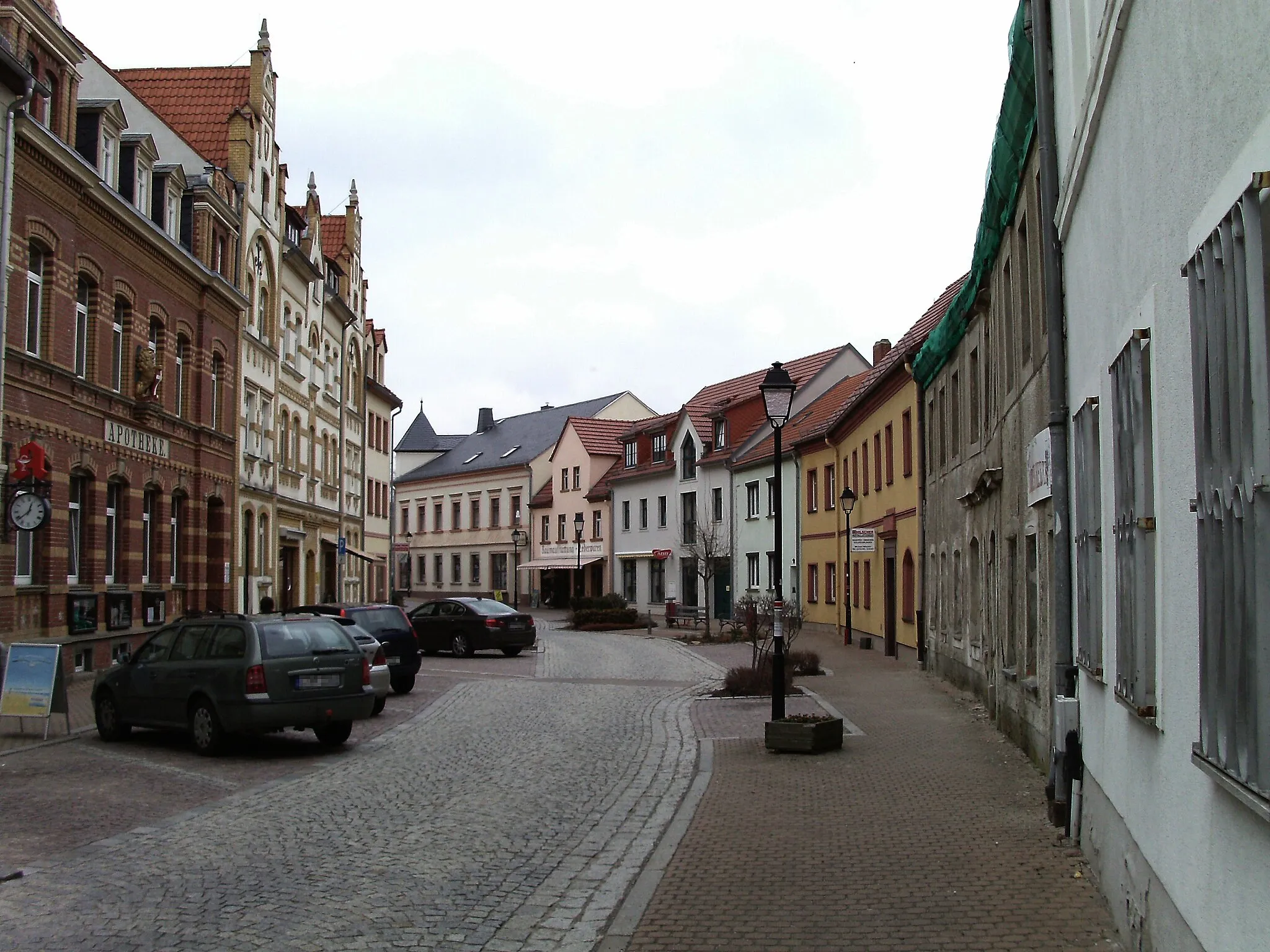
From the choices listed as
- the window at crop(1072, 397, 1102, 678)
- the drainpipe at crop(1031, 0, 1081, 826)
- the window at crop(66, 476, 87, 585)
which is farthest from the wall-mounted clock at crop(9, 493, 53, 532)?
the window at crop(1072, 397, 1102, 678)

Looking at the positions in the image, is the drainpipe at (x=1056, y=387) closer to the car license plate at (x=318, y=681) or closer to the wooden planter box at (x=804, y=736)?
the wooden planter box at (x=804, y=736)

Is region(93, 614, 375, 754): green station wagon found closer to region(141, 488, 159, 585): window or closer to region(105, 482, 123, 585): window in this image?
region(105, 482, 123, 585): window

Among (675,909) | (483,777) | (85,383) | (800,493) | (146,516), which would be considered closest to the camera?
(675,909)

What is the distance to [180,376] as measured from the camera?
28.9m

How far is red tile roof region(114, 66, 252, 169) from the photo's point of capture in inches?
1341

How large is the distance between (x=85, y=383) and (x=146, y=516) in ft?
16.6

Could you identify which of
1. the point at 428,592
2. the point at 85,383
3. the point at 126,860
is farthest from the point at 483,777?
the point at 428,592

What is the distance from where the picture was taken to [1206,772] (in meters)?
4.61

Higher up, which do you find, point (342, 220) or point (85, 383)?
point (342, 220)

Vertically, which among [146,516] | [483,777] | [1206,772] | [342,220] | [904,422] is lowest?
[483,777]

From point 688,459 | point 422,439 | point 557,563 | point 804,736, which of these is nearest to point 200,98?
point 688,459

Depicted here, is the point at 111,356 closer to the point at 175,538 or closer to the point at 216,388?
the point at 175,538

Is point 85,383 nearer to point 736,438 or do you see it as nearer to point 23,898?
point 23,898

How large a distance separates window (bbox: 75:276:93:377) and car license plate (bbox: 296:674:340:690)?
36.3 feet
